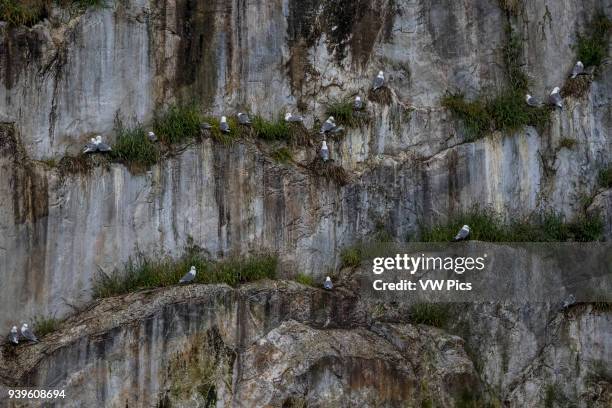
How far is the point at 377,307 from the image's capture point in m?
12.5

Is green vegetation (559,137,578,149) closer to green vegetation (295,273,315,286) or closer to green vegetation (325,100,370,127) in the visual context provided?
green vegetation (325,100,370,127)

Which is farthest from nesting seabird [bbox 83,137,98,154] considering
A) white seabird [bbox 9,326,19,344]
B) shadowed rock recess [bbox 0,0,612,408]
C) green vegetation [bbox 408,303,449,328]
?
green vegetation [bbox 408,303,449,328]

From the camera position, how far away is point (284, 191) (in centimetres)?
1273

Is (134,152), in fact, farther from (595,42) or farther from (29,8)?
(595,42)

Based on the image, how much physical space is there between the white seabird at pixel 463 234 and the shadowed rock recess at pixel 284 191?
412mm

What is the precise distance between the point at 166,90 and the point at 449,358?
16.6 feet

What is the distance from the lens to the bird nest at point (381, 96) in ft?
43.1

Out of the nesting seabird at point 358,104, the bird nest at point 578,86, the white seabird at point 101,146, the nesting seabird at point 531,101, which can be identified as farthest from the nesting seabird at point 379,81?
the white seabird at point 101,146

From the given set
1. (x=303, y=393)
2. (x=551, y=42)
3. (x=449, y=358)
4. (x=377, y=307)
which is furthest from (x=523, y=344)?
(x=551, y=42)

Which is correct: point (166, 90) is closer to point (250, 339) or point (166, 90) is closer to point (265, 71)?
point (265, 71)

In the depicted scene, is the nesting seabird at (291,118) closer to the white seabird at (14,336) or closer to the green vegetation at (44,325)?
the green vegetation at (44,325)

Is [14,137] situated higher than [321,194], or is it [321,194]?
[14,137]

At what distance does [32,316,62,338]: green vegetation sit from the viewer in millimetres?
12047

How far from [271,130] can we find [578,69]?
168 inches
